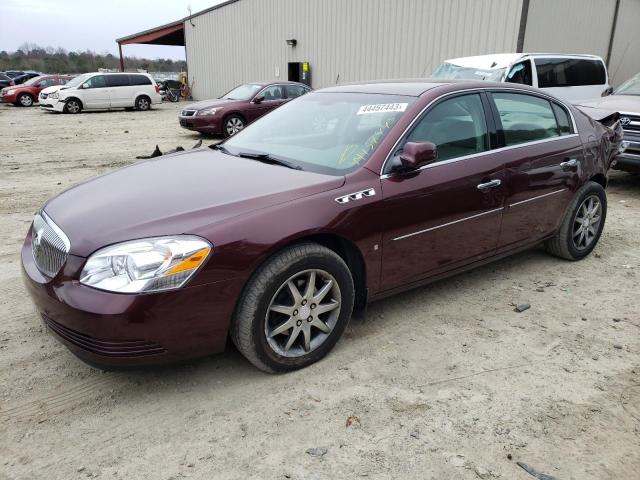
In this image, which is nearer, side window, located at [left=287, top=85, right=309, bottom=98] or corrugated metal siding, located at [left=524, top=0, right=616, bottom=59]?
corrugated metal siding, located at [left=524, top=0, right=616, bottom=59]

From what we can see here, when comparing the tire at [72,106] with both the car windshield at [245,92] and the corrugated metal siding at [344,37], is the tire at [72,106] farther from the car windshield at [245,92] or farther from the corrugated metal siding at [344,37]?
the car windshield at [245,92]

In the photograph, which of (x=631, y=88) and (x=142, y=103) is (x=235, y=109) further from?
(x=142, y=103)

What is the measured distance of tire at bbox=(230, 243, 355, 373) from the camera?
265 cm

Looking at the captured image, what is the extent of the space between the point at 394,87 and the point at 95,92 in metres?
19.8

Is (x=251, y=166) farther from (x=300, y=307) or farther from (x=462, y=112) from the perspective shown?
(x=462, y=112)

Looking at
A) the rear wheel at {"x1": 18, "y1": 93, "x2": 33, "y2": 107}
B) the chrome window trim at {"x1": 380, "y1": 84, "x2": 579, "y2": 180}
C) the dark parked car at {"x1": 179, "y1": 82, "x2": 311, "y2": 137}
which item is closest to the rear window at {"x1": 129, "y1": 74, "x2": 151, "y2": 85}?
the rear wheel at {"x1": 18, "y1": 93, "x2": 33, "y2": 107}

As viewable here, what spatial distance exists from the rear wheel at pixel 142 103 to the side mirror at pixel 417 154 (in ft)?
69.8

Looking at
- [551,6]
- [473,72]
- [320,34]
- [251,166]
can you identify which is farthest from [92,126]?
[251,166]

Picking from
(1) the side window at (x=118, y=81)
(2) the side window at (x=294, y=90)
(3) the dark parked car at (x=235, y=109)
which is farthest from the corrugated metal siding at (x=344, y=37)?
(1) the side window at (x=118, y=81)

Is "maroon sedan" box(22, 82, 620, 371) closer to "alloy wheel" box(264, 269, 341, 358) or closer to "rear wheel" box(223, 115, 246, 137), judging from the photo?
"alloy wheel" box(264, 269, 341, 358)

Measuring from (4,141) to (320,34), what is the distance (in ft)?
38.1

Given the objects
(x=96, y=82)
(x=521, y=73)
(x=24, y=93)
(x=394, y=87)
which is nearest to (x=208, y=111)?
(x=521, y=73)

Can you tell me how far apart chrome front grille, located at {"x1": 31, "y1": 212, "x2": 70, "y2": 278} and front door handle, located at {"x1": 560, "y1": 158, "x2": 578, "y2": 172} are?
3728 millimetres

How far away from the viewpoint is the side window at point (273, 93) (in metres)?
13.3
